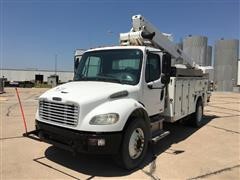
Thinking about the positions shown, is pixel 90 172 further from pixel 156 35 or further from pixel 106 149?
pixel 156 35

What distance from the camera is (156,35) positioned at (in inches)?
294

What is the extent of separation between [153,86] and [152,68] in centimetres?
41

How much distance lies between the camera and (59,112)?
5.27 m

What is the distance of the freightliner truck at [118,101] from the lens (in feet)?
16.2

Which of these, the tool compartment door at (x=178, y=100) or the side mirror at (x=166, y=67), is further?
the tool compartment door at (x=178, y=100)

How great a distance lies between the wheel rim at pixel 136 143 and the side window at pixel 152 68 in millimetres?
1232

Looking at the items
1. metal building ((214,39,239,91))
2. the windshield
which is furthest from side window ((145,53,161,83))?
metal building ((214,39,239,91))

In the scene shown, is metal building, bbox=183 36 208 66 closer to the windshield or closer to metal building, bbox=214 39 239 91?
metal building, bbox=214 39 239 91

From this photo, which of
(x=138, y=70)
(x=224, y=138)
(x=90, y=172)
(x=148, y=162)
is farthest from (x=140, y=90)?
(x=224, y=138)

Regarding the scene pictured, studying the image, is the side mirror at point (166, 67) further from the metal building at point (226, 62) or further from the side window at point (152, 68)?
the metal building at point (226, 62)

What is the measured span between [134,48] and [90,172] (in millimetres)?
2807

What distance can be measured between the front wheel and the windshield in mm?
947

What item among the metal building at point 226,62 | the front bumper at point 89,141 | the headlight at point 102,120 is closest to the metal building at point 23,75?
the metal building at point 226,62

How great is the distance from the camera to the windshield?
601 centimetres
